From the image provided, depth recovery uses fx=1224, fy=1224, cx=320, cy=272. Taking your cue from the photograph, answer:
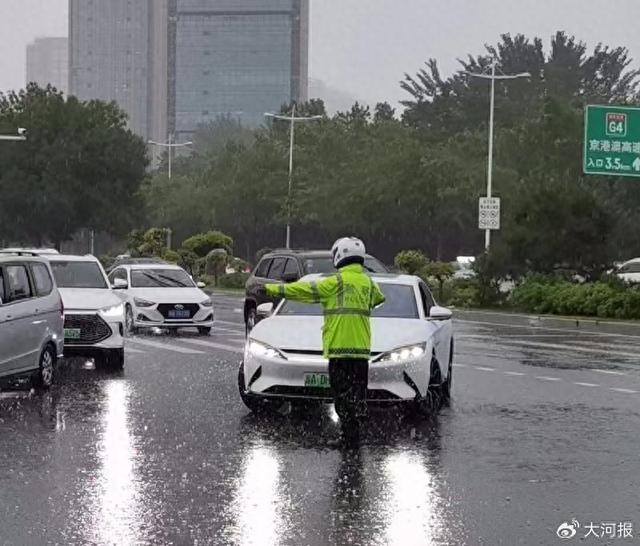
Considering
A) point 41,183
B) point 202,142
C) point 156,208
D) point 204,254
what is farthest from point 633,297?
point 202,142

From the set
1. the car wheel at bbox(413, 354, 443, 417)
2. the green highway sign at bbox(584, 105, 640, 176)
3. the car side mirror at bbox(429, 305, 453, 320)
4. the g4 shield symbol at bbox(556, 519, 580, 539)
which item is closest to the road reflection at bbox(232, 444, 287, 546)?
the g4 shield symbol at bbox(556, 519, 580, 539)

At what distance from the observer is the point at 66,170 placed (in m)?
75.0

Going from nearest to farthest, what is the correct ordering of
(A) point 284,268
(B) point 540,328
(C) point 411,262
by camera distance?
(A) point 284,268, (B) point 540,328, (C) point 411,262

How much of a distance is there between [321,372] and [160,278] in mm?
15560

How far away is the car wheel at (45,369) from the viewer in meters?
14.5

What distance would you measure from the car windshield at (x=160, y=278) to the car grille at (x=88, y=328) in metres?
8.61

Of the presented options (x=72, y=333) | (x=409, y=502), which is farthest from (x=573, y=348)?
(x=409, y=502)

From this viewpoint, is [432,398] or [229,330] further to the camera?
[229,330]

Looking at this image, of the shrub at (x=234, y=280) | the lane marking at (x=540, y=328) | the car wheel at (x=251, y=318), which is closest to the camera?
the car wheel at (x=251, y=318)

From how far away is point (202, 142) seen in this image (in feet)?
600

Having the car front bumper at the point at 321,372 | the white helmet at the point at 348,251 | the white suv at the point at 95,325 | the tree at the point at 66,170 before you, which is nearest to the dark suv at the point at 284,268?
the white suv at the point at 95,325

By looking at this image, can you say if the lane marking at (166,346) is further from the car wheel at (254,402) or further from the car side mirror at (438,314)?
the car side mirror at (438,314)

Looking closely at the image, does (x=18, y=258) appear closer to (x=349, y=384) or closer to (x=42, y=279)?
(x=42, y=279)

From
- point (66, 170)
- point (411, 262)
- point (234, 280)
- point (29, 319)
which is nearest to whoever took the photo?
point (29, 319)
